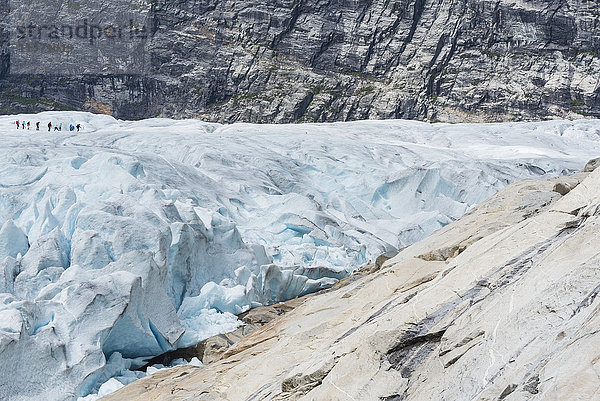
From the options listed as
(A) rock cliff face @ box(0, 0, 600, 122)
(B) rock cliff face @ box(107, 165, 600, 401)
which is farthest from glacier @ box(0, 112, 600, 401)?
(A) rock cliff face @ box(0, 0, 600, 122)

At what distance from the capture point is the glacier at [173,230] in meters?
11.8

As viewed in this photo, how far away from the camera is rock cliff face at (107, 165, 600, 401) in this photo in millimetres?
5008

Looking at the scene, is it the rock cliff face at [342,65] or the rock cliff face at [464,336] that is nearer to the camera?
the rock cliff face at [464,336]

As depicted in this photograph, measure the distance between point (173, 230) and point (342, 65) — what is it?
210ft

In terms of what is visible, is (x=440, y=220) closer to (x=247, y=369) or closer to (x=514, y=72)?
(x=247, y=369)

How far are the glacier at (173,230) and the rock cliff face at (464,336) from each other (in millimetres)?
2511

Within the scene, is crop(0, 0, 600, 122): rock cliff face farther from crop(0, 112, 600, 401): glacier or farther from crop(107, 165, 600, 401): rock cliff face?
crop(107, 165, 600, 401): rock cliff face

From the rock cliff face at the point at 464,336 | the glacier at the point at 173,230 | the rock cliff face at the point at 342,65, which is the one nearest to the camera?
the rock cliff face at the point at 464,336

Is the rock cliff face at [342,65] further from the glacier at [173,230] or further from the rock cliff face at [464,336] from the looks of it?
the rock cliff face at [464,336]

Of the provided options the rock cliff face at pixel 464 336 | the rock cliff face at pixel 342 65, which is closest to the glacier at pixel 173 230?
the rock cliff face at pixel 464 336

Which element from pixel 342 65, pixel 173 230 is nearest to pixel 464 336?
pixel 173 230

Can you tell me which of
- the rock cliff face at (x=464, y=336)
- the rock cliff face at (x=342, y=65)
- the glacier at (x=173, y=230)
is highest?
the rock cliff face at (x=464, y=336)

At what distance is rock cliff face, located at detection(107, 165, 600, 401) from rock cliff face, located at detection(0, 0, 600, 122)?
218ft

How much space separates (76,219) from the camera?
15141mm
